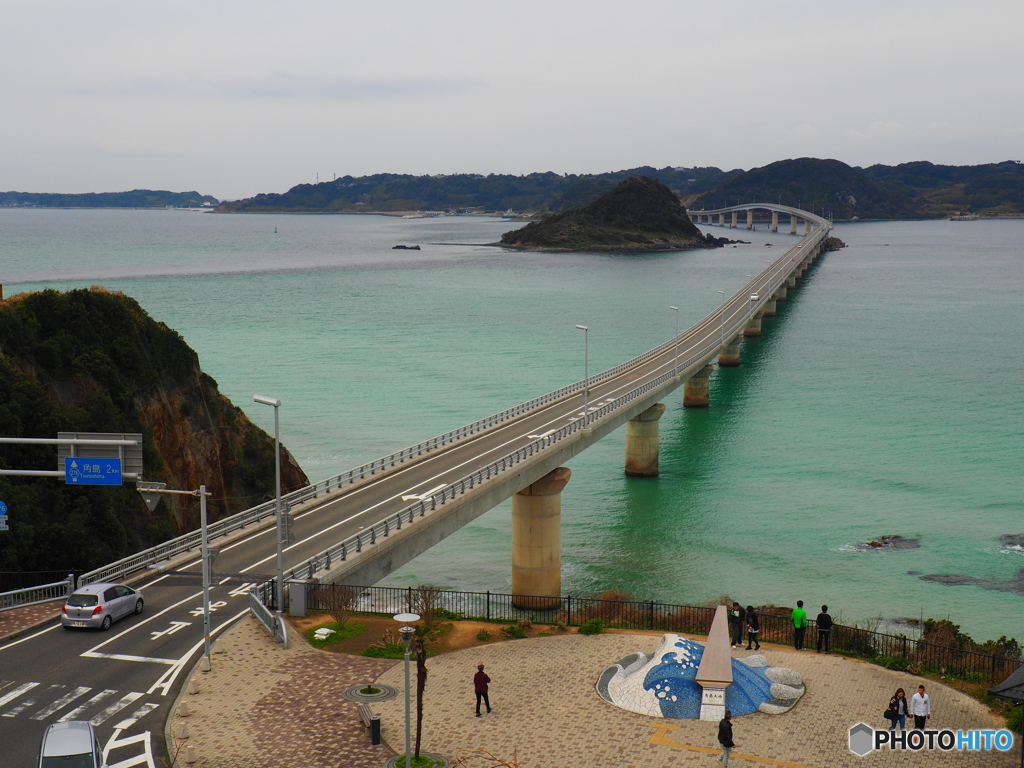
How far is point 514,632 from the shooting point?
28.6 metres

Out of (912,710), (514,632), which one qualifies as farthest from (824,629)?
(514,632)

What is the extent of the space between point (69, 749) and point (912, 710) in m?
17.8

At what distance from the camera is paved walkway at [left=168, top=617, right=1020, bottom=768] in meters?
21.0

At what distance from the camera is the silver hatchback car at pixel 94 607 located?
27516mm

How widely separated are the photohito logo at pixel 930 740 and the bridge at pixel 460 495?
47.0 feet

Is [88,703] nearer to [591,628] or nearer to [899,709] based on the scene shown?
[591,628]

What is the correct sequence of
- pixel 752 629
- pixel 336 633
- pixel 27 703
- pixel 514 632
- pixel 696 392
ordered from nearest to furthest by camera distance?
1. pixel 27 703
2. pixel 752 629
3. pixel 336 633
4. pixel 514 632
5. pixel 696 392

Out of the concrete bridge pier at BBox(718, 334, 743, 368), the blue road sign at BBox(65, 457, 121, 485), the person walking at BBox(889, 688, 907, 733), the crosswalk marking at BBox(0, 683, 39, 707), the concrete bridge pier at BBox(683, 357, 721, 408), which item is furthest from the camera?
the concrete bridge pier at BBox(718, 334, 743, 368)

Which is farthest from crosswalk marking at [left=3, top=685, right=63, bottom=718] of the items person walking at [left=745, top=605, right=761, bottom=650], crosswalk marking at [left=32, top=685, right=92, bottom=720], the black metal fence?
person walking at [left=745, top=605, right=761, bottom=650]

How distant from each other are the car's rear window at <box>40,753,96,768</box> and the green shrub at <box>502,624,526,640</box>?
508 inches

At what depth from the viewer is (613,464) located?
71.8 metres

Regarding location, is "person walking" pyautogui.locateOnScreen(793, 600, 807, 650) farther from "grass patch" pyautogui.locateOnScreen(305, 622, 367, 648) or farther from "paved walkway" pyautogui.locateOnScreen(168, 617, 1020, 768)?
"grass patch" pyautogui.locateOnScreen(305, 622, 367, 648)

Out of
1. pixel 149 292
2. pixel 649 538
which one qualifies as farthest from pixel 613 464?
pixel 149 292

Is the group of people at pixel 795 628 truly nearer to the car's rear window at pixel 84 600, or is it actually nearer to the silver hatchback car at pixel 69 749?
the silver hatchback car at pixel 69 749
